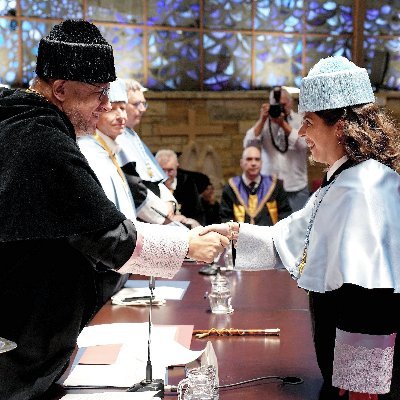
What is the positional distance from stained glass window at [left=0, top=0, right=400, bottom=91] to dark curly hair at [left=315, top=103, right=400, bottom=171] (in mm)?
6887

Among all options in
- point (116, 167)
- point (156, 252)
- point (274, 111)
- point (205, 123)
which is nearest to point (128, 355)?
point (156, 252)

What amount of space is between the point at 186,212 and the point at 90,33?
4930 mm

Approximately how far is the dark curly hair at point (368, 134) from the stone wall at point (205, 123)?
6.88 metres

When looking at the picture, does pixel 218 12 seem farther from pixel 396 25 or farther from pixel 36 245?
pixel 36 245

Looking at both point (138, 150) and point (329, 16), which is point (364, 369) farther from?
point (329, 16)

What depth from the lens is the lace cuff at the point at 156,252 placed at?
228cm

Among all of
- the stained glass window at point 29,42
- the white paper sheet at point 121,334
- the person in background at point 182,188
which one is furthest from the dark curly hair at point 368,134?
the stained glass window at point 29,42

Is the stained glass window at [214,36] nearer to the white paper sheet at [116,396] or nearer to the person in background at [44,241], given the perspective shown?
the person in background at [44,241]

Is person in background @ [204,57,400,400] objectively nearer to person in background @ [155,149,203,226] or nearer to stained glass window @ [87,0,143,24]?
person in background @ [155,149,203,226]

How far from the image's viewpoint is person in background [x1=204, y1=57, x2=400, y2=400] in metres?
2.08

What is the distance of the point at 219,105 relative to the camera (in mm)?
9344

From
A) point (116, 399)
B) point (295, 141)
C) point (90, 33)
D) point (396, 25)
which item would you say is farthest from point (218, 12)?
point (116, 399)

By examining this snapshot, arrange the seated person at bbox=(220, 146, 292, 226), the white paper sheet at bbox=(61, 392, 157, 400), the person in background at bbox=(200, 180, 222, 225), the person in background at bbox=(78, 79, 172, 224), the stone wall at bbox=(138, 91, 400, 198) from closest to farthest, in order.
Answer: the white paper sheet at bbox=(61, 392, 157, 400), the person in background at bbox=(78, 79, 172, 224), the seated person at bbox=(220, 146, 292, 226), the person in background at bbox=(200, 180, 222, 225), the stone wall at bbox=(138, 91, 400, 198)

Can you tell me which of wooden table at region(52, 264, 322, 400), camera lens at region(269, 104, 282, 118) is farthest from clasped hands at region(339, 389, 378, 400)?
camera lens at region(269, 104, 282, 118)
